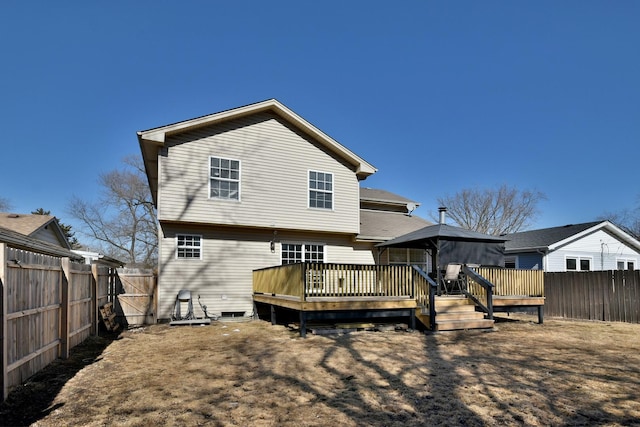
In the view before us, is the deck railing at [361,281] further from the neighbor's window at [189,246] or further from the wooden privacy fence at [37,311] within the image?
the wooden privacy fence at [37,311]

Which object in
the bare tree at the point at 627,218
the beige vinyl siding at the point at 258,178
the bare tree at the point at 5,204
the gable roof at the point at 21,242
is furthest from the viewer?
the bare tree at the point at 627,218

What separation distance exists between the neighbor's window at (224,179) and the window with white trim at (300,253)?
2.68 metres

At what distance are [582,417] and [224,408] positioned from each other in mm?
3840

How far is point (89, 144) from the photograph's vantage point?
3594 cm

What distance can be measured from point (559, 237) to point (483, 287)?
11.2 meters

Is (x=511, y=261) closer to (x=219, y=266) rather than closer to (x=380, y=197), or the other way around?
(x=380, y=197)

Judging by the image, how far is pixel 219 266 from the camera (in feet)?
43.2

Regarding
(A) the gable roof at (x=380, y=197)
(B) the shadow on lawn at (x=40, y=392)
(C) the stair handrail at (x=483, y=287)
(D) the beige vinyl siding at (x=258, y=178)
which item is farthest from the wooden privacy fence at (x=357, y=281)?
(A) the gable roof at (x=380, y=197)

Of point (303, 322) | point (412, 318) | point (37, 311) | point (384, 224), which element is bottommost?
point (412, 318)

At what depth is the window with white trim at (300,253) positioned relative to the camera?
46.9 ft

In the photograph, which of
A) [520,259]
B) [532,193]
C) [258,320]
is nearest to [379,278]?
[258,320]

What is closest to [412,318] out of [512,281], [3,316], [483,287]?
[483,287]

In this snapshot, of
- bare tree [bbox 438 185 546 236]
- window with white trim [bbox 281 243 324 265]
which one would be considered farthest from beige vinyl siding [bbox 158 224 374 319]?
bare tree [bbox 438 185 546 236]

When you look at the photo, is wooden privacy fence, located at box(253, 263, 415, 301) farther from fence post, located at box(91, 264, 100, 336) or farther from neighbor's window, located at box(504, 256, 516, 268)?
neighbor's window, located at box(504, 256, 516, 268)
